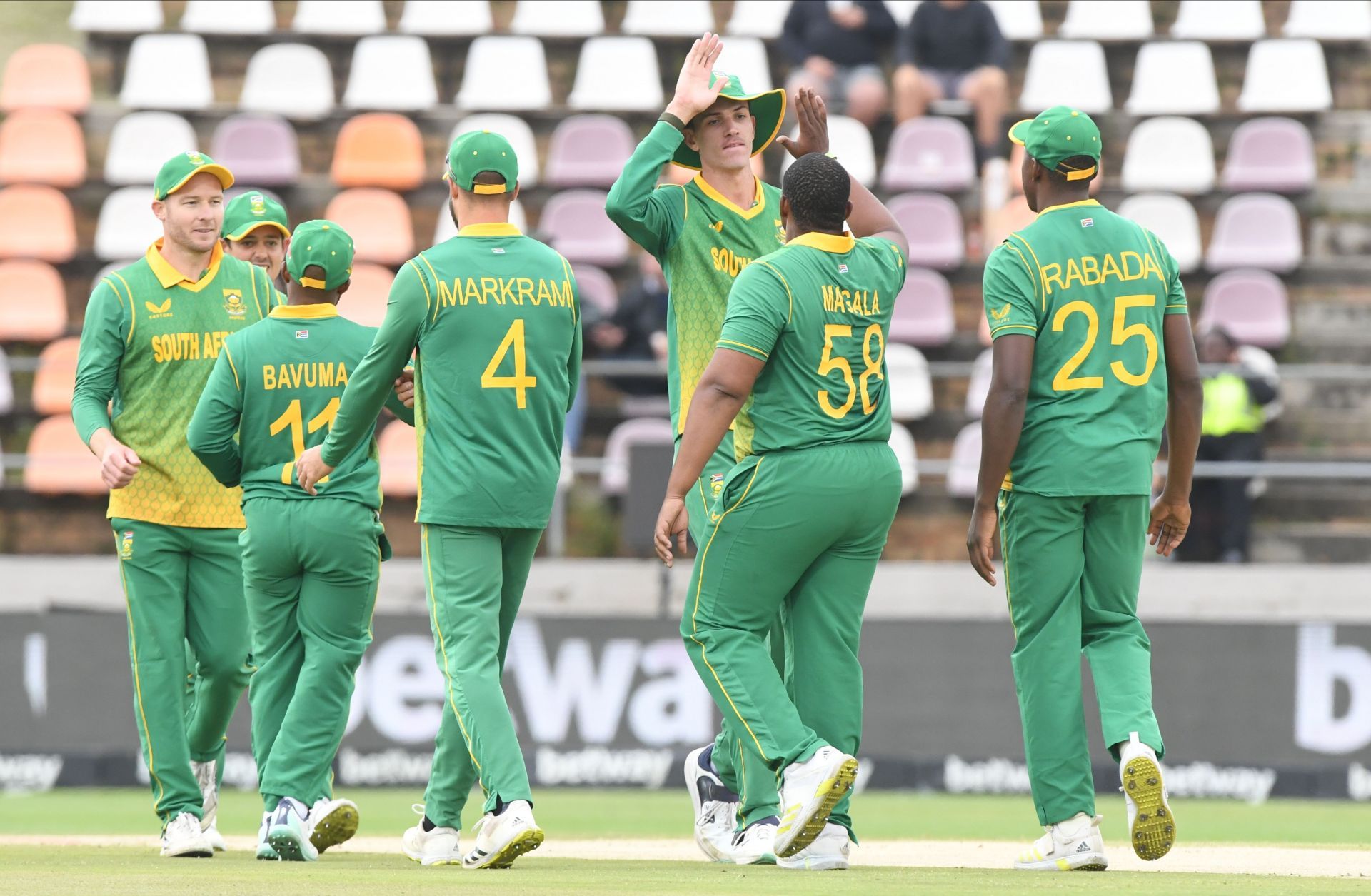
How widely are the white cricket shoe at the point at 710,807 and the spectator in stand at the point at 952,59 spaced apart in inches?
402

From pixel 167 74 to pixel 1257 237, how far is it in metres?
9.51

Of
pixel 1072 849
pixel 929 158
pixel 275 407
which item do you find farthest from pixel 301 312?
pixel 929 158

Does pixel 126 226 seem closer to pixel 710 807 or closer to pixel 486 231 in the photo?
pixel 486 231

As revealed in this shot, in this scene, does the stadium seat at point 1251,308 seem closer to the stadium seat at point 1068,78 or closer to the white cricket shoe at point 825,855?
the stadium seat at point 1068,78

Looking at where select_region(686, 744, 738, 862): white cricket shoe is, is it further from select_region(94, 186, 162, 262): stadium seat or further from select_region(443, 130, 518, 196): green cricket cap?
select_region(94, 186, 162, 262): stadium seat

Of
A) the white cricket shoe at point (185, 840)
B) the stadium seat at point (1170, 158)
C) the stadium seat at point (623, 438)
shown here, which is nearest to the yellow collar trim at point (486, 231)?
the white cricket shoe at point (185, 840)

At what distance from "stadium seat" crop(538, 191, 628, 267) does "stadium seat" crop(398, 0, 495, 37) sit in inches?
106

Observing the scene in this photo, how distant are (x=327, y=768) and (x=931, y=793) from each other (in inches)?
234

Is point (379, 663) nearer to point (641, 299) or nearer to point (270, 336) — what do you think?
point (641, 299)

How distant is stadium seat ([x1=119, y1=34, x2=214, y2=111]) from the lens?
57.6 ft

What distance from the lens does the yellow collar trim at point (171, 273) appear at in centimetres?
763

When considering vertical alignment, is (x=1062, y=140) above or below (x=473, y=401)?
above

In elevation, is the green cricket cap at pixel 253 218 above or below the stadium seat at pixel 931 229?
above

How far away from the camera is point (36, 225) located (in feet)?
54.3
